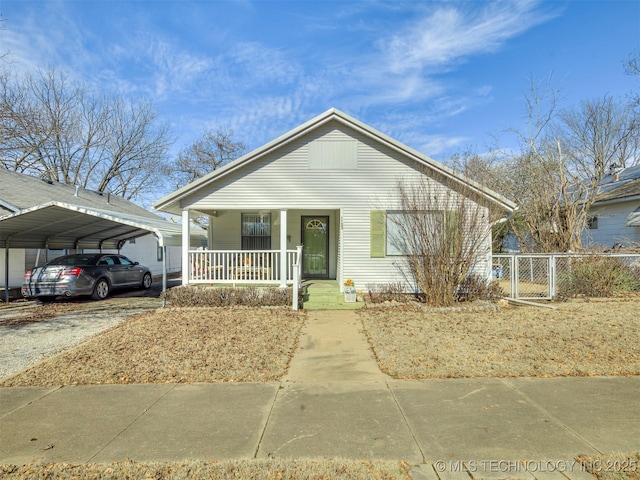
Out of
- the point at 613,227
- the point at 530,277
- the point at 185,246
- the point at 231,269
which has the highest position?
the point at 613,227

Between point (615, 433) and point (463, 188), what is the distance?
6.74m

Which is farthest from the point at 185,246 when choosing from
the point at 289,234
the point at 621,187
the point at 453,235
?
the point at 621,187

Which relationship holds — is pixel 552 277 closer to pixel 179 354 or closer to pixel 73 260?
pixel 179 354

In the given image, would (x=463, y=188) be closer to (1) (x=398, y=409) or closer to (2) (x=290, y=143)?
(2) (x=290, y=143)

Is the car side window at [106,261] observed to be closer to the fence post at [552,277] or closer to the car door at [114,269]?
the car door at [114,269]

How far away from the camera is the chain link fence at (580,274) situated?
977cm

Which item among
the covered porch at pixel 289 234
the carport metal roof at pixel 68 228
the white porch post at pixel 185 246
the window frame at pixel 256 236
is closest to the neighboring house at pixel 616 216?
the covered porch at pixel 289 234

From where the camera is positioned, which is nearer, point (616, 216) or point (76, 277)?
point (76, 277)

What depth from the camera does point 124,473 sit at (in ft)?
8.64

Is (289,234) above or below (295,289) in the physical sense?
above

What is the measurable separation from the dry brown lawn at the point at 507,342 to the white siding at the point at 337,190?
2.06 meters

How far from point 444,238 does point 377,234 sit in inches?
85.0

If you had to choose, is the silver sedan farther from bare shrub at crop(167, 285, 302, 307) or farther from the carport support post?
bare shrub at crop(167, 285, 302, 307)

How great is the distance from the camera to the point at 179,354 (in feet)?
17.6
